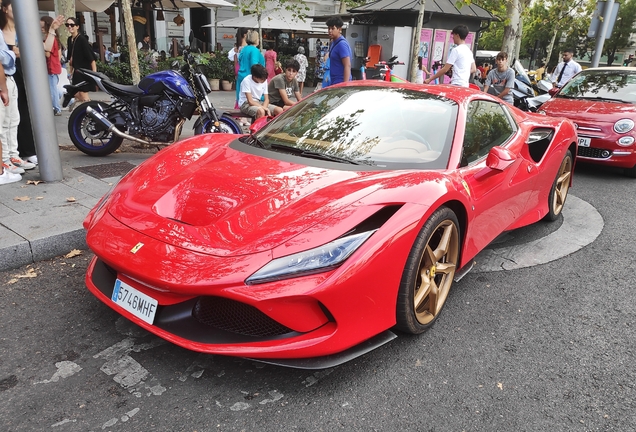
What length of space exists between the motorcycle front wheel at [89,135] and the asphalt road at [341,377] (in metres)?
3.29

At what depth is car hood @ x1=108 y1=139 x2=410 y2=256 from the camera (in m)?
2.23

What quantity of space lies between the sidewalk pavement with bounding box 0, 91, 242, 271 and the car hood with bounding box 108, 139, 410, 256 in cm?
108

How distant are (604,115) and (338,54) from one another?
3.74 metres

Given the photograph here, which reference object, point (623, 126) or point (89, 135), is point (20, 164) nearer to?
point (89, 135)

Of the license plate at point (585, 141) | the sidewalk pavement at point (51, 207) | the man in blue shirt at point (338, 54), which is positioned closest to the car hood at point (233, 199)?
the sidewalk pavement at point (51, 207)

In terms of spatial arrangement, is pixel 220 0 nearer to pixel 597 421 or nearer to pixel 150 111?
pixel 150 111

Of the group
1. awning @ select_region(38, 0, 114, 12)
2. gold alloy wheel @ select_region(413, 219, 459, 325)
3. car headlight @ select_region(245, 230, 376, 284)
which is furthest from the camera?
awning @ select_region(38, 0, 114, 12)

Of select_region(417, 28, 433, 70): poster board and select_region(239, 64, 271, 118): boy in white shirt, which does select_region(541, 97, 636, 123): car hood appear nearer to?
select_region(239, 64, 271, 118): boy in white shirt

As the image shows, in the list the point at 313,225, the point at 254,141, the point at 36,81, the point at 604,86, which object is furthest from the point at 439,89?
the point at 604,86

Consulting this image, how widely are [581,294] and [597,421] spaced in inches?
54.4

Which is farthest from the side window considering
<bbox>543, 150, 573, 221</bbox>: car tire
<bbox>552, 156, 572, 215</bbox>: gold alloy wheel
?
<bbox>552, 156, 572, 215</bbox>: gold alloy wheel

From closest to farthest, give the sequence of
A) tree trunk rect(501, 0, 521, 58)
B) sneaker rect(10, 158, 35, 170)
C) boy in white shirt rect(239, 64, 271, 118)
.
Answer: sneaker rect(10, 158, 35, 170) < boy in white shirt rect(239, 64, 271, 118) < tree trunk rect(501, 0, 521, 58)

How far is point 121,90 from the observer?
19.4 ft

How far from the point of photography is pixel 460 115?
323 centimetres
